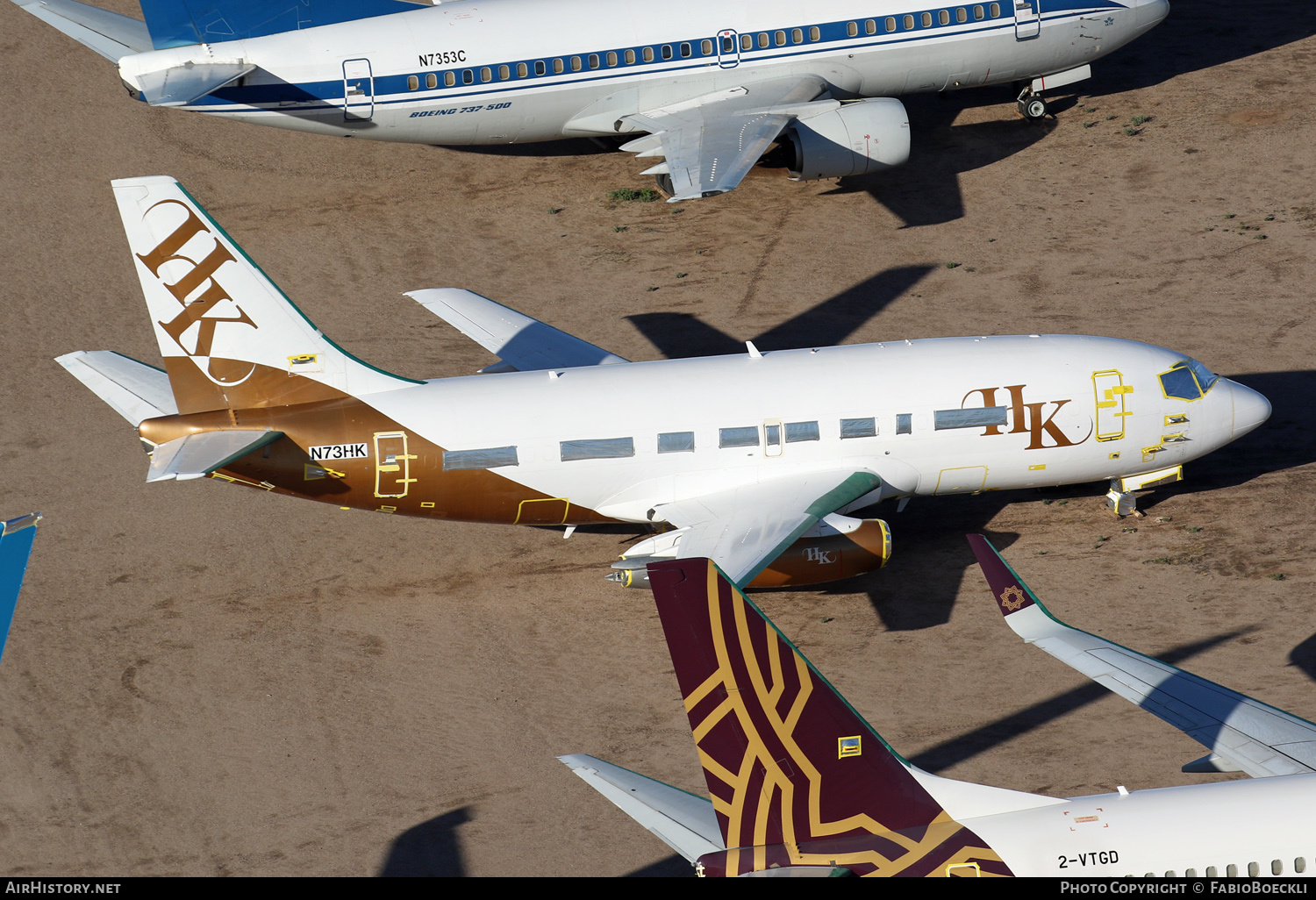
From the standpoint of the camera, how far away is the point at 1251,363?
29.0 m

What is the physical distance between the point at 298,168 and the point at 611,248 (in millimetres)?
9712

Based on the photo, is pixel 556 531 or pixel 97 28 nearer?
pixel 556 531

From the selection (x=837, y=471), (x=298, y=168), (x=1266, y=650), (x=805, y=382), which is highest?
(x=298, y=168)

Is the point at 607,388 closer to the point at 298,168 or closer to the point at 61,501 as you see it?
the point at 61,501

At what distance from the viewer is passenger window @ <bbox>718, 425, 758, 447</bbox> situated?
23812 millimetres

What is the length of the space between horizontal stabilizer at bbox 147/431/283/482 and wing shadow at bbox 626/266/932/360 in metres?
10.6

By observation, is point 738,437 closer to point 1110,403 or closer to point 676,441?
point 676,441

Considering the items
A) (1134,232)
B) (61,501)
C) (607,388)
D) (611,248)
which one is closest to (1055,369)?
(607,388)

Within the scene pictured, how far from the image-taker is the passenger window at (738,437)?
938 inches

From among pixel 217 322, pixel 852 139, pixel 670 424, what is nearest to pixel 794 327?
pixel 852 139

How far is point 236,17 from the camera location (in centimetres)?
3158

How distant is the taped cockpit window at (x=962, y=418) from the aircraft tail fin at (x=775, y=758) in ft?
34.4

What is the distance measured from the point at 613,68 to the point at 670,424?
1340 cm

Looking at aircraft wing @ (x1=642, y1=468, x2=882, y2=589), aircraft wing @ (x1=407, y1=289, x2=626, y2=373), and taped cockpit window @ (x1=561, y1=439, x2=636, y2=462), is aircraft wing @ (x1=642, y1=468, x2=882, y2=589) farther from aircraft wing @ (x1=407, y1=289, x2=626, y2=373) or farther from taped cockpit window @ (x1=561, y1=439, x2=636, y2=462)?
aircraft wing @ (x1=407, y1=289, x2=626, y2=373)
